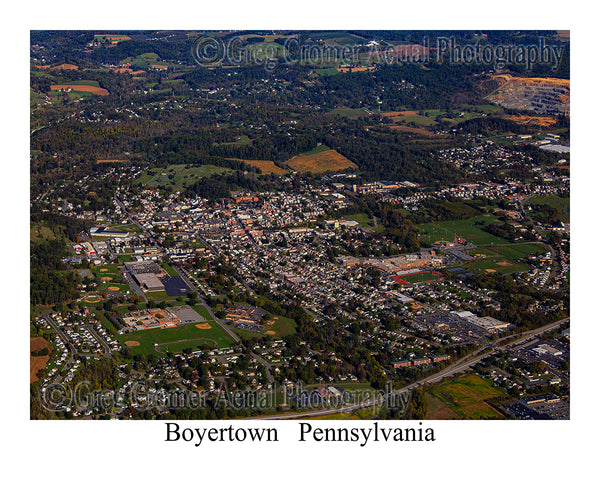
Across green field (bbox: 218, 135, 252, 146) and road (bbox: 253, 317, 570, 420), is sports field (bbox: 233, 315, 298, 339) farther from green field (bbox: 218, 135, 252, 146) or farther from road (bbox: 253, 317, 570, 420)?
green field (bbox: 218, 135, 252, 146)

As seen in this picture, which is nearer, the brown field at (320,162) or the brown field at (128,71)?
the brown field at (320,162)

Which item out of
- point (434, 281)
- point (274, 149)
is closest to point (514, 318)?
point (434, 281)

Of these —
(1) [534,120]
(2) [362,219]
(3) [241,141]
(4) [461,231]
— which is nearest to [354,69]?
(1) [534,120]

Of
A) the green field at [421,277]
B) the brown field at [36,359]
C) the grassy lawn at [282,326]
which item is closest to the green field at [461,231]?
the green field at [421,277]

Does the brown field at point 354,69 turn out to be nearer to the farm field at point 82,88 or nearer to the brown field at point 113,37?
the brown field at point 113,37

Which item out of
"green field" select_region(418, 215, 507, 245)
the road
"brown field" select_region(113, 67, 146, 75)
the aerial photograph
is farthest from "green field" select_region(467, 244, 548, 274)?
"brown field" select_region(113, 67, 146, 75)
